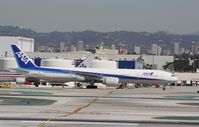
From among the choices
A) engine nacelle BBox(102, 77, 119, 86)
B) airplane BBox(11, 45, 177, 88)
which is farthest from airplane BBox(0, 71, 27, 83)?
engine nacelle BBox(102, 77, 119, 86)

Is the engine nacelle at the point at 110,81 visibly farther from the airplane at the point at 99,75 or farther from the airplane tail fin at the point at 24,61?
the airplane tail fin at the point at 24,61

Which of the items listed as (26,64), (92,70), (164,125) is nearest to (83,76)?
(92,70)

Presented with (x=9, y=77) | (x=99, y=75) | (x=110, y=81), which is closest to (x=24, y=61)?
(x=99, y=75)

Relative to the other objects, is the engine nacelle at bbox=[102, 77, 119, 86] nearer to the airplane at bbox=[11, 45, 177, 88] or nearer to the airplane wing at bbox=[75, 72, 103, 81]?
the airplane at bbox=[11, 45, 177, 88]

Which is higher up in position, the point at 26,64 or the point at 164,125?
the point at 26,64

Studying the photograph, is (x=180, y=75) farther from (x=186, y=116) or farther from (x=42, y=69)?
(x=186, y=116)

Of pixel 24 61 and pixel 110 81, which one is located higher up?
pixel 24 61

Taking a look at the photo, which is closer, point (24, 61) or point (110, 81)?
point (110, 81)

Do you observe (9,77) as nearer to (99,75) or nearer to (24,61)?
(24,61)

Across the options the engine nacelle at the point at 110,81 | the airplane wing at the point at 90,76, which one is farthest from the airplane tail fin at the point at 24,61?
the engine nacelle at the point at 110,81

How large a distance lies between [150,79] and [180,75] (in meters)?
67.9

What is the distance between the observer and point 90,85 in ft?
320

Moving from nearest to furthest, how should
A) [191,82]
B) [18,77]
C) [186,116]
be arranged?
[186,116], [18,77], [191,82]

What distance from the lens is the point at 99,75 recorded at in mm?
94812
